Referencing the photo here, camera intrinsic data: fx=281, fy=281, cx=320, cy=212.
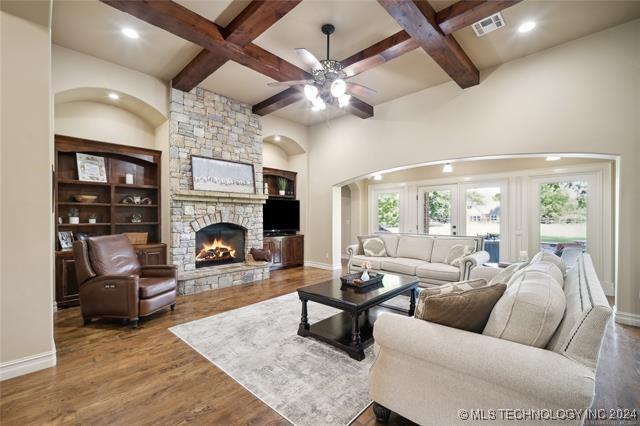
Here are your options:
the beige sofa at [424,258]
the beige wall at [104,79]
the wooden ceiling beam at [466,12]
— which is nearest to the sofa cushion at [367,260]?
the beige sofa at [424,258]

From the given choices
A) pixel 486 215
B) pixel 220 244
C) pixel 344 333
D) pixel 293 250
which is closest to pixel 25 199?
pixel 344 333

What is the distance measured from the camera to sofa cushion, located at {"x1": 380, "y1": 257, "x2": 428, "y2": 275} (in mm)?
4441

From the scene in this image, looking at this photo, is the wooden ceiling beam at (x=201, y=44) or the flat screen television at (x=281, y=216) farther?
the flat screen television at (x=281, y=216)

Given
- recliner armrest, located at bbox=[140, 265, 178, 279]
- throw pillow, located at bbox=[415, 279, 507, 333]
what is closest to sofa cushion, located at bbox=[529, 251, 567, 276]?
throw pillow, located at bbox=[415, 279, 507, 333]

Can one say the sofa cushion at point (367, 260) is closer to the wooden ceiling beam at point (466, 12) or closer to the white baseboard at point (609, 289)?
the wooden ceiling beam at point (466, 12)

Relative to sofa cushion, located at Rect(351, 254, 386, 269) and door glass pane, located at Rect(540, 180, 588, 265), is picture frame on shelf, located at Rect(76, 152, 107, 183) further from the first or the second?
door glass pane, located at Rect(540, 180, 588, 265)

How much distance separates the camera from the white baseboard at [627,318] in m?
3.28

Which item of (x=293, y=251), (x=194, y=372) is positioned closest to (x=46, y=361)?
(x=194, y=372)

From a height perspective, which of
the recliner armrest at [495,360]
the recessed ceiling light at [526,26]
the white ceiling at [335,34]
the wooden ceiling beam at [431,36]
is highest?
the white ceiling at [335,34]

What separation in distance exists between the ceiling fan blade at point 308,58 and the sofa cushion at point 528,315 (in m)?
2.79

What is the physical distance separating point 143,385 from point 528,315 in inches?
103

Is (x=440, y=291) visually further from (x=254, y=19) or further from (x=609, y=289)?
(x=609, y=289)

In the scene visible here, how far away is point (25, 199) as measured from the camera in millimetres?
2324

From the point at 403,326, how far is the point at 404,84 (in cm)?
440
